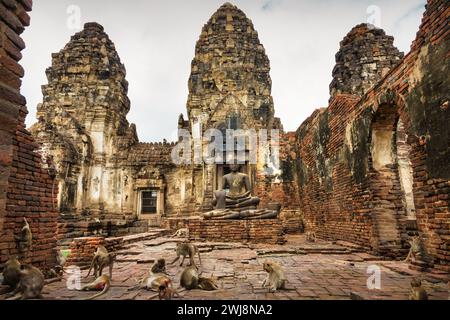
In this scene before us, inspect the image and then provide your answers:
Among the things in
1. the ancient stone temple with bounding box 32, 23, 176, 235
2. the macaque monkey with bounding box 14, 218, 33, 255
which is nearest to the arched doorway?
the macaque monkey with bounding box 14, 218, 33, 255

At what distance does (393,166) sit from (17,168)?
7.55 meters

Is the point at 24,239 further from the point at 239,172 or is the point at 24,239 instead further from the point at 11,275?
the point at 239,172

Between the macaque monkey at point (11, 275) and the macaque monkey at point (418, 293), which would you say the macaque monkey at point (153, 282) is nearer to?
the macaque monkey at point (11, 275)

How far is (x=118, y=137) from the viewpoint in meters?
19.4

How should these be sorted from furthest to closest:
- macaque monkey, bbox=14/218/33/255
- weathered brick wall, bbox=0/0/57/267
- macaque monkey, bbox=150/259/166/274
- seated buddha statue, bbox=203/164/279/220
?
seated buddha statue, bbox=203/164/279/220, macaque monkey, bbox=14/218/33/255, macaque monkey, bbox=150/259/166/274, weathered brick wall, bbox=0/0/57/267

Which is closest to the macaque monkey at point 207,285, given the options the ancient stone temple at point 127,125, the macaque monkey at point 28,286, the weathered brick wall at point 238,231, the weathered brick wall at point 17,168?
the macaque monkey at point 28,286

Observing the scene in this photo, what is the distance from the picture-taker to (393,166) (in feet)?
23.4

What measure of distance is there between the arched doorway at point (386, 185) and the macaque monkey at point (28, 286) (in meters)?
6.45

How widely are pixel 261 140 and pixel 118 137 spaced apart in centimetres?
927

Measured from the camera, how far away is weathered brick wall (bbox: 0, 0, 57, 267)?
260cm

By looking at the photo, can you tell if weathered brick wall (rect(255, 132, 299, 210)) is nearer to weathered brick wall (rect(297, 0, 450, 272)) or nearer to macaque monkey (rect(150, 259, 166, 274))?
weathered brick wall (rect(297, 0, 450, 272))

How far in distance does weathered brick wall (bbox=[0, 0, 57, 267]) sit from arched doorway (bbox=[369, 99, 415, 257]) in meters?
6.59

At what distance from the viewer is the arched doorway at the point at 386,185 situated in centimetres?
676
